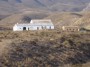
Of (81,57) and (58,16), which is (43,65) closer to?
(81,57)

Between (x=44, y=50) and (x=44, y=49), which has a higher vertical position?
(x=44, y=49)

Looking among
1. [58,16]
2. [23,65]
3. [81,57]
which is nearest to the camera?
[23,65]

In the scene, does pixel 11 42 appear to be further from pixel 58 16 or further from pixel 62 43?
pixel 58 16

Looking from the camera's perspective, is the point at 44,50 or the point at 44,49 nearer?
the point at 44,50

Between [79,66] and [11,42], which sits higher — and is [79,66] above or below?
below

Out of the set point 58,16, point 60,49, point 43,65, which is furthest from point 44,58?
point 58,16

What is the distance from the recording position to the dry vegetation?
171 ft

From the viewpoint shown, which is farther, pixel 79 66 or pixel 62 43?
pixel 62 43

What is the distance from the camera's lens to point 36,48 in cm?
5759

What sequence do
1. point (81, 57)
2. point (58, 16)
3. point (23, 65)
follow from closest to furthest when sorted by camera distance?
point (23, 65) → point (81, 57) → point (58, 16)

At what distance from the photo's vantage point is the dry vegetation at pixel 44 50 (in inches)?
2056

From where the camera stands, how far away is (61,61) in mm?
55375

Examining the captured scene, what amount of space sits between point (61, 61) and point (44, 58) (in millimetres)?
2874

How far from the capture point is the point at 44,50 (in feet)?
190
